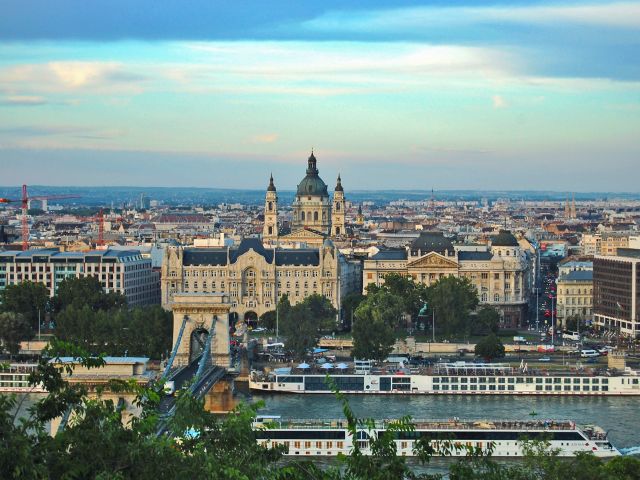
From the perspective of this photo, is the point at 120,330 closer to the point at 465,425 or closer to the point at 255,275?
the point at 255,275

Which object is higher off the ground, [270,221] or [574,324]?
[270,221]

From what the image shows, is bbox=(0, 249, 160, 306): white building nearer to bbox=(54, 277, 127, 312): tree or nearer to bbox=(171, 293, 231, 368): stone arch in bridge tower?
bbox=(54, 277, 127, 312): tree

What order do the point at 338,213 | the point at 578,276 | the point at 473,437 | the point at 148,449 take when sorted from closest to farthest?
the point at 148,449 < the point at 473,437 < the point at 578,276 < the point at 338,213

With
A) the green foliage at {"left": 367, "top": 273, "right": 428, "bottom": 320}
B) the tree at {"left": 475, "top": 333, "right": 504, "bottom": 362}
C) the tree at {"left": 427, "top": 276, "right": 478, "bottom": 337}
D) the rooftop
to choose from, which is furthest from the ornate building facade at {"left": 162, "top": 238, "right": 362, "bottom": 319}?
the tree at {"left": 475, "top": 333, "right": 504, "bottom": 362}

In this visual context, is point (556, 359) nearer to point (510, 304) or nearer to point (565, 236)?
point (510, 304)

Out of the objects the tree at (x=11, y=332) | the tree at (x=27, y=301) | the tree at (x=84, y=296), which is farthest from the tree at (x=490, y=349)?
the tree at (x=27, y=301)

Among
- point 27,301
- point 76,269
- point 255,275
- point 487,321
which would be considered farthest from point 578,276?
point 27,301

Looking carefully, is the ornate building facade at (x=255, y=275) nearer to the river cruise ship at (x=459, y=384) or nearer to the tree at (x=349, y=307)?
the tree at (x=349, y=307)
